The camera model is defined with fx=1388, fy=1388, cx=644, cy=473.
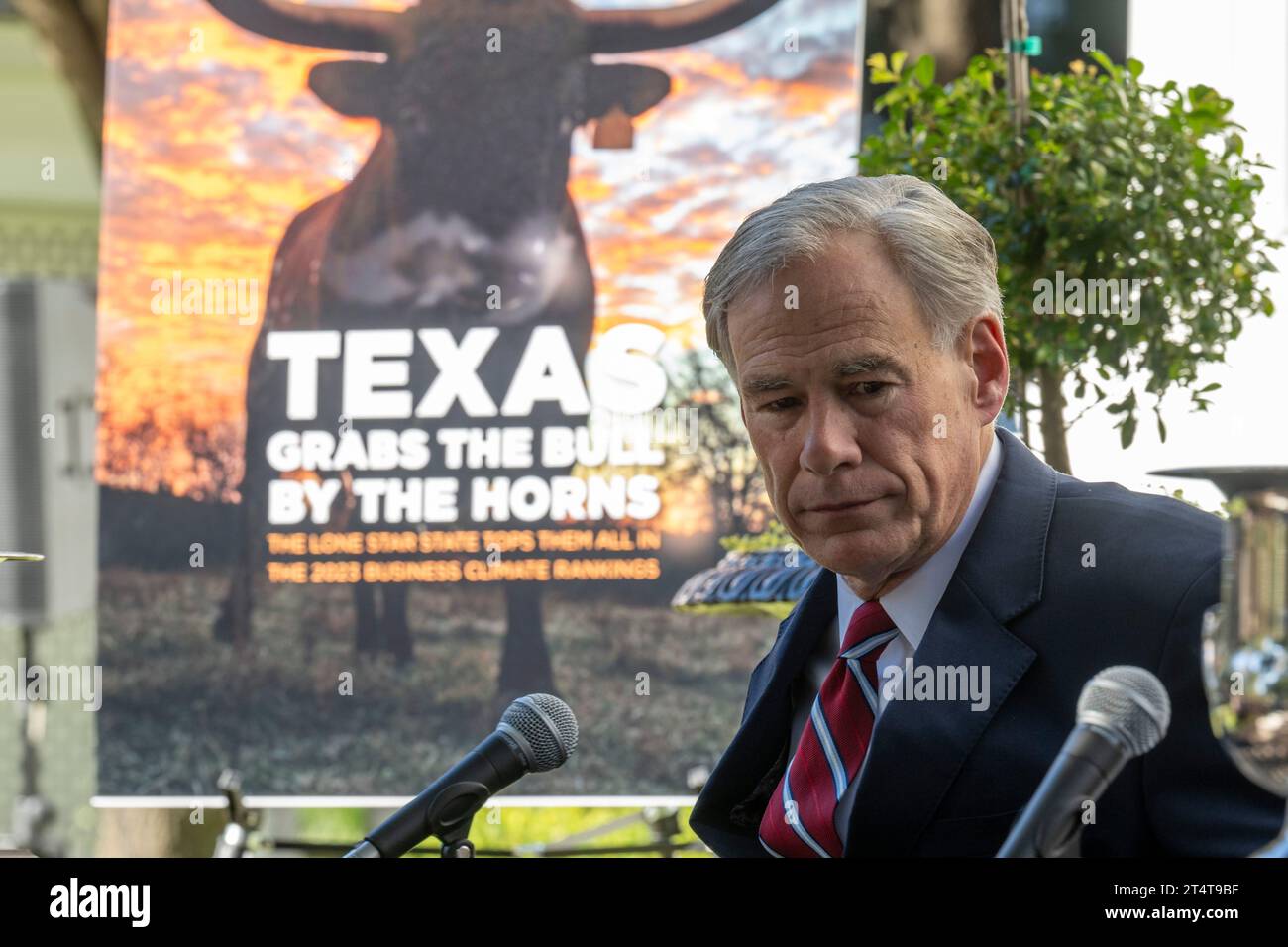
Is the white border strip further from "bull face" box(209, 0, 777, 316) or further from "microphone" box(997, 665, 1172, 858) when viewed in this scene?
"microphone" box(997, 665, 1172, 858)

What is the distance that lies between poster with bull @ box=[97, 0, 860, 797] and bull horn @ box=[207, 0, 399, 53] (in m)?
0.01

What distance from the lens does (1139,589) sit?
55.1 inches

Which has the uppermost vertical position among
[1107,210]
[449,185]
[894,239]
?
A: [449,185]

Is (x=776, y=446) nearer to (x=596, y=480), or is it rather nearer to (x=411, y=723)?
(x=596, y=480)

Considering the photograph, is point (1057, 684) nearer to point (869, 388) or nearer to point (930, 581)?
point (930, 581)

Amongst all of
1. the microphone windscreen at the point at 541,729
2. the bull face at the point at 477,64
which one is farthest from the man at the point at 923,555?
the bull face at the point at 477,64

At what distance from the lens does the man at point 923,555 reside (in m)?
1.39

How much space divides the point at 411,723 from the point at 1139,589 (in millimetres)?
3841

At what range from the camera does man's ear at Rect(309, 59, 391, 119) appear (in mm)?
4973

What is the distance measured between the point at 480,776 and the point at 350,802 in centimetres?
378

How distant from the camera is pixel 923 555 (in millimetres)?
1599

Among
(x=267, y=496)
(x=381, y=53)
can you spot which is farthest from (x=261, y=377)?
(x=381, y=53)

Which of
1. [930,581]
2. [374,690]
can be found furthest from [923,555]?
[374,690]
